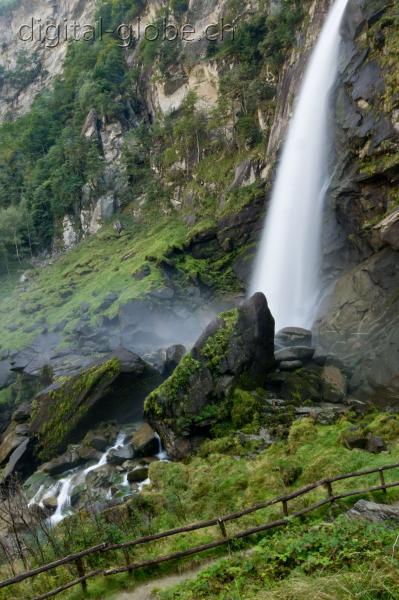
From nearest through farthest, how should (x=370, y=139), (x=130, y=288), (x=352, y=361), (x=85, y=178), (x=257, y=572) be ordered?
(x=257, y=572), (x=352, y=361), (x=370, y=139), (x=130, y=288), (x=85, y=178)

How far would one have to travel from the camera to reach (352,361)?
63.6 ft

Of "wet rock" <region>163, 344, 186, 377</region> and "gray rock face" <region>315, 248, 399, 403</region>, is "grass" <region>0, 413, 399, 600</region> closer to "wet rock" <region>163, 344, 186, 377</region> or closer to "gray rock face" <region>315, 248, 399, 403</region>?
"gray rock face" <region>315, 248, 399, 403</region>

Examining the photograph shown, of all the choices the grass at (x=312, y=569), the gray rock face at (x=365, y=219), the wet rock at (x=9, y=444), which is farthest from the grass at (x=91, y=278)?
the grass at (x=312, y=569)

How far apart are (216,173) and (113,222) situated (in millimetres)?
14455

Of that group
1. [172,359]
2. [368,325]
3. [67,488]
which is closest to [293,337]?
[368,325]

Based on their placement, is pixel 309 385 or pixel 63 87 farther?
pixel 63 87

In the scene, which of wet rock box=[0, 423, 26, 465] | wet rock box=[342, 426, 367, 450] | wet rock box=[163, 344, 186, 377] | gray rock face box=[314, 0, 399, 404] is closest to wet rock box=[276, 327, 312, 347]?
gray rock face box=[314, 0, 399, 404]

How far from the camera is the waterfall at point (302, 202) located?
2658 centimetres

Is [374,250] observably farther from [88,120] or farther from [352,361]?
[88,120]

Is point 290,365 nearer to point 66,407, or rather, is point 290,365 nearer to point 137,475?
point 137,475

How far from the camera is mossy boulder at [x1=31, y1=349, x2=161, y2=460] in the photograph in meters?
19.6

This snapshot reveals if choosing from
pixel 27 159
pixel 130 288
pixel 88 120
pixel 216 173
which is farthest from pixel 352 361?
pixel 27 159

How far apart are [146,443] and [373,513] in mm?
11211

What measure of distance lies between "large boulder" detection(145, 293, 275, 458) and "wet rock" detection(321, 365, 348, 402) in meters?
2.37
